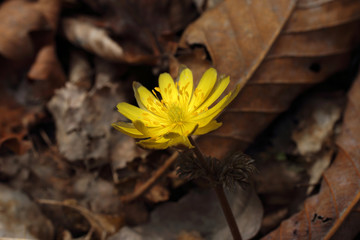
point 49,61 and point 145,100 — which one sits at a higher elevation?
point 145,100

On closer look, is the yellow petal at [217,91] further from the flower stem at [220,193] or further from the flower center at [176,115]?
the flower stem at [220,193]

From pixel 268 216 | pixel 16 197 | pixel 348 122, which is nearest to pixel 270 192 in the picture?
pixel 268 216

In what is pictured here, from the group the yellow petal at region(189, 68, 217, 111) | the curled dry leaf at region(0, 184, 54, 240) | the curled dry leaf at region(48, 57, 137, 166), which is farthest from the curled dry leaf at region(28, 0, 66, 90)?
the yellow petal at region(189, 68, 217, 111)

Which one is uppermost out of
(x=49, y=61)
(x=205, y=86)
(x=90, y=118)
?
(x=205, y=86)

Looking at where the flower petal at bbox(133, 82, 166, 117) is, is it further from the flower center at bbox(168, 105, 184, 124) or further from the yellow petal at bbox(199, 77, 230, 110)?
the yellow petal at bbox(199, 77, 230, 110)

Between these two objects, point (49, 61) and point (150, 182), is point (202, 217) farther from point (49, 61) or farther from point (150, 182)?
point (49, 61)

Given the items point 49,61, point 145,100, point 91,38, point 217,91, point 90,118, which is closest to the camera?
point 217,91

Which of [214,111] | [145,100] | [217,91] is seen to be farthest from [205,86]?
[145,100]

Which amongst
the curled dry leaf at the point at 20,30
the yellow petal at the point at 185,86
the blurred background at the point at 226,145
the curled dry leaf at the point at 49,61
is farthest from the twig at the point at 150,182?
the curled dry leaf at the point at 20,30
